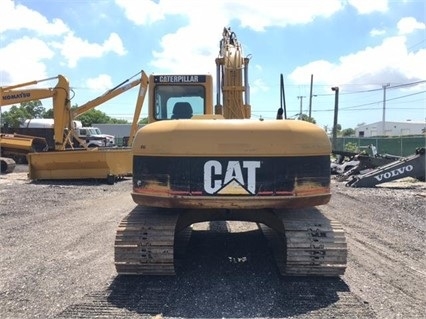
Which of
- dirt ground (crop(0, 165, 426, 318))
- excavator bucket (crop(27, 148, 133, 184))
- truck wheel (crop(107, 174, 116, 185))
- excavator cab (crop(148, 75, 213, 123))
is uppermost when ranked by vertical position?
excavator cab (crop(148, 75, 213, 123))

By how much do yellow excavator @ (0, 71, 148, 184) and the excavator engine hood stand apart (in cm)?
1131

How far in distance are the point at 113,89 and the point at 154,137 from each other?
14469 millimetres

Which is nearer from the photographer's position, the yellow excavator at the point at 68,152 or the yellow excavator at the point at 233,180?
the yellow excavator at the point at 233,180

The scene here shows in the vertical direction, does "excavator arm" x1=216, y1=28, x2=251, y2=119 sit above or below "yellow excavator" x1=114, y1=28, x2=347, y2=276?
above

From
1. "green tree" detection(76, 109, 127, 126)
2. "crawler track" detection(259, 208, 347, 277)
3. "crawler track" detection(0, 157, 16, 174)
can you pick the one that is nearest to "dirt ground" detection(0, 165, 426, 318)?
"crawler track" detection(259, 208, 347, 277)

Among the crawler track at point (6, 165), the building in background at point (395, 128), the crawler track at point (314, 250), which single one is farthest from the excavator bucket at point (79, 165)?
the building in background at point (395, 128)

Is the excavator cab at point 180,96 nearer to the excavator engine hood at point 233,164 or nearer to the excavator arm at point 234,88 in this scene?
the excavator arm at point 234,88

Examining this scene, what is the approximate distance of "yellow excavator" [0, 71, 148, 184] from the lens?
1614cm

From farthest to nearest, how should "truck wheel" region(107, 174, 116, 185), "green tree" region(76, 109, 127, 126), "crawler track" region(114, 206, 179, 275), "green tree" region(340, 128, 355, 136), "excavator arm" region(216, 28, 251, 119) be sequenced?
"green tree" region(340, 128, 355, 136) < "green tree" region(76, 109, 127, 126) < "truck wheel" region(107, 174, 116, 185) < "excavator arm" region(216, 28, 251, 119) < "crawler track" region(114, 206, 179, 275)

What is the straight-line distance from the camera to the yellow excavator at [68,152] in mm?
16141

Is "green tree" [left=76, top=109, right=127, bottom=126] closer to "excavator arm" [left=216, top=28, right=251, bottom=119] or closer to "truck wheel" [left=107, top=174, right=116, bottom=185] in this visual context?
"truck wheel" [left=107, top=174, right=116, bottom=185]

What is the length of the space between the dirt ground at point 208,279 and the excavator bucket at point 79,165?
6998mm

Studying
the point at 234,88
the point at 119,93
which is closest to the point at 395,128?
the point at 119,93

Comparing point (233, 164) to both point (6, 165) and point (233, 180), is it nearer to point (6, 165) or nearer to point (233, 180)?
point (233, 180)
